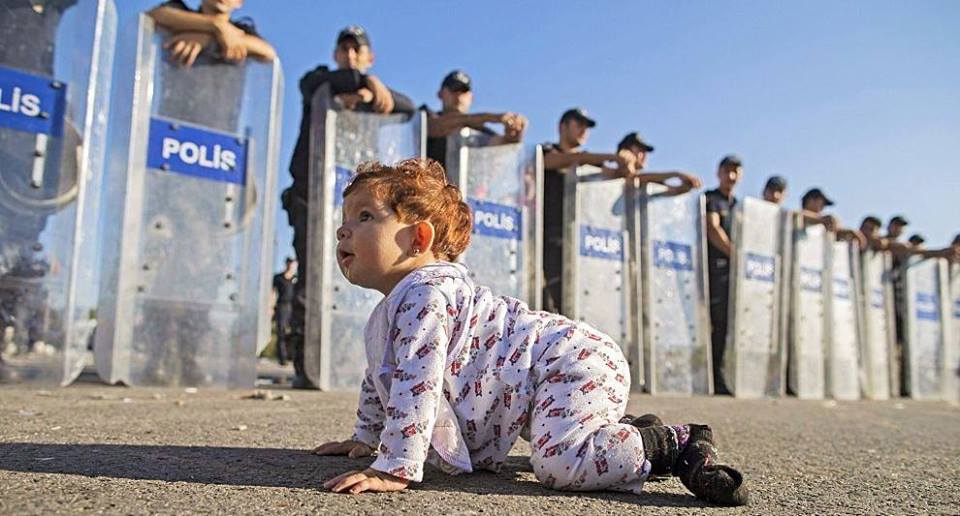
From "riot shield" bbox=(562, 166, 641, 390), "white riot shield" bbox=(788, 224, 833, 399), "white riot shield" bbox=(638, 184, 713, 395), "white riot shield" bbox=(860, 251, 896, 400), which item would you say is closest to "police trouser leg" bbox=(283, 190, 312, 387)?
"riot shield" bbox=(562, 166, 641, 390)

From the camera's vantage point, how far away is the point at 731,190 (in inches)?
259

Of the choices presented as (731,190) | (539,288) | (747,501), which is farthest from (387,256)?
(731,190)

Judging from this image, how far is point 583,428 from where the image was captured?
1527 millimetres

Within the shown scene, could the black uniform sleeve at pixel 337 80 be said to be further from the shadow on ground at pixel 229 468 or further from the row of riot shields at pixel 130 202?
the shadow on ground at pixel 229 468

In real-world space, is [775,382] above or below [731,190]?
below

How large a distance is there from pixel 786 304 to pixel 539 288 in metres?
3.00

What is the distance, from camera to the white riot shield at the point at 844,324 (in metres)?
7.22

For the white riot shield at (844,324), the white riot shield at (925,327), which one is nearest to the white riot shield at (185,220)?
the white riot shield at (844,324)

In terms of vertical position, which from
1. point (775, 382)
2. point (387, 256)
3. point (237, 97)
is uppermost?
point (237, 97)

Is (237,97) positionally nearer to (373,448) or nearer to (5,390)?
(5,390)

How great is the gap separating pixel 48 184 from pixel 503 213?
2.49 m

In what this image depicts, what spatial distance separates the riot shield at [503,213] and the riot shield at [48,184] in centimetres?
200

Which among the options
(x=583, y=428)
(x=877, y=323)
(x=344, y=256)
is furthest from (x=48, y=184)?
(x=877, y=323)

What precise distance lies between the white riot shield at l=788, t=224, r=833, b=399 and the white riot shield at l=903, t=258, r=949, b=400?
219cm
